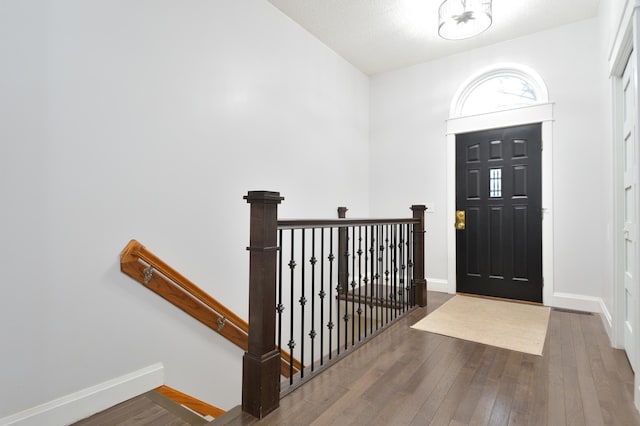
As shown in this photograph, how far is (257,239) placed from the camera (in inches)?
64.7

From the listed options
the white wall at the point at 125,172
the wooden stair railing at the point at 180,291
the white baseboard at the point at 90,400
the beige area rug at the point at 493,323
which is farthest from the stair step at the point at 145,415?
the beige area rug at the point at 493,323

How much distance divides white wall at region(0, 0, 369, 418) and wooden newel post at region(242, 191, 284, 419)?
39.9 inches

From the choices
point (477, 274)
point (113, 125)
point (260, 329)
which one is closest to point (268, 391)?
point (260, 329)

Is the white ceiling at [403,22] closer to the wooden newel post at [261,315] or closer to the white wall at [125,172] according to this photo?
the white wall at [125,172]

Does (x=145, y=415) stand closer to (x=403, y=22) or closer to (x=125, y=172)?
(x=125, y=172)

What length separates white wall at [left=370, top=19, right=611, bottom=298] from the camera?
11.1ft

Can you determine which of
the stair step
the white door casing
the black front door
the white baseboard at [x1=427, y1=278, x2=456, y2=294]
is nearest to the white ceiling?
the black front door

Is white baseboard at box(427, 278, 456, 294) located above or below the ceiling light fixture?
below

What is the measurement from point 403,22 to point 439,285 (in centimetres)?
303

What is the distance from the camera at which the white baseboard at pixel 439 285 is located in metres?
4.19

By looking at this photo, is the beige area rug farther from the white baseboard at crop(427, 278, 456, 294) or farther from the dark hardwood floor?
the white baseboard at crop(427, 278, 456, 294)

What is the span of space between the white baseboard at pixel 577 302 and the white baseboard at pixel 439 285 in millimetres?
1033

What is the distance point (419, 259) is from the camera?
11.4 feet

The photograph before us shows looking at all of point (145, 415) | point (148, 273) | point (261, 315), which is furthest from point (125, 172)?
point (145, 415)
